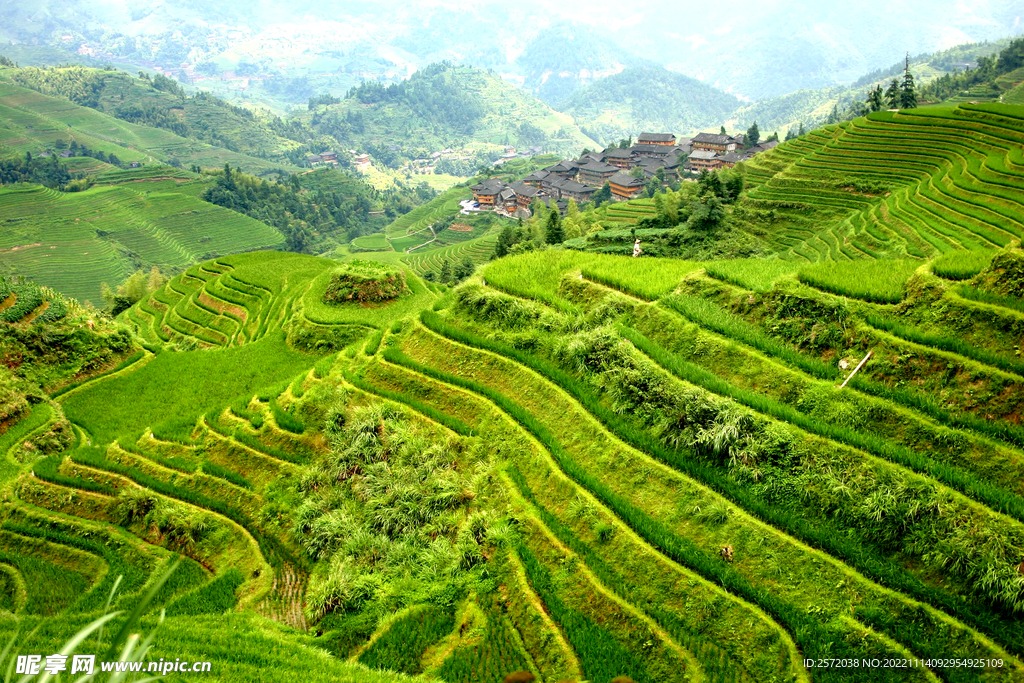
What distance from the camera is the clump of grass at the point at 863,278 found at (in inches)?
386

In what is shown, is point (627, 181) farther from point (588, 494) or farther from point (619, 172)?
point (588, 494)

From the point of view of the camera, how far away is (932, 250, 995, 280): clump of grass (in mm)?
9281

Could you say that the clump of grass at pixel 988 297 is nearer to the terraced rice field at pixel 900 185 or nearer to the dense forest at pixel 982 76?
the terraced rice field at pixel 900 185

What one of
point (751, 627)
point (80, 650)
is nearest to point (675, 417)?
point (751, 627)

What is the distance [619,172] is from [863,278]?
62930mm

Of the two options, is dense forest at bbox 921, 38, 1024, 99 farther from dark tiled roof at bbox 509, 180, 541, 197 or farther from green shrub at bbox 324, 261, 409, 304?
green shrub at bbox 324, 261, 409, 304

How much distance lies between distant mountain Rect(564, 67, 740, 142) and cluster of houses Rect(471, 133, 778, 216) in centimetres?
8162

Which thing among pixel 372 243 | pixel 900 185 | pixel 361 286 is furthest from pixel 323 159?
pixel 900 185

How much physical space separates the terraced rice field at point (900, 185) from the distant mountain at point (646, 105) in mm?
131676

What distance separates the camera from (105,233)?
205ft

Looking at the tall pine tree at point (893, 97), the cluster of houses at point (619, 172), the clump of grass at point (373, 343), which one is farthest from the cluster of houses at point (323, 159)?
the clump of grass at point (373, 343)

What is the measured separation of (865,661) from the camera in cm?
604

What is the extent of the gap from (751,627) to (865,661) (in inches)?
44.5

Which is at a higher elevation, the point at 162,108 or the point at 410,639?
the point at 162,108
